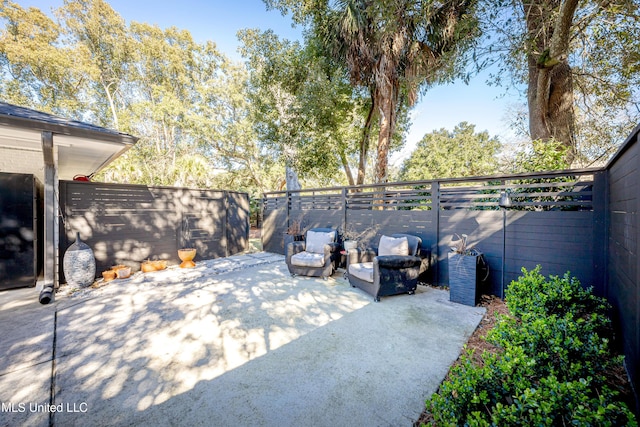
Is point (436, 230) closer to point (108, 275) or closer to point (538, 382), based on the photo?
point (538, 382)

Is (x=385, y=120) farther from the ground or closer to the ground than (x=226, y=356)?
farther from the ground

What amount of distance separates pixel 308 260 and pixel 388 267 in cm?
155

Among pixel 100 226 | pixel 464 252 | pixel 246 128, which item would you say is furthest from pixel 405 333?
pixel 246 128

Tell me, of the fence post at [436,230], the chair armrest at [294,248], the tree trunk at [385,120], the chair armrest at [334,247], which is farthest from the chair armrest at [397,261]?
the tree trunk at [385,120]

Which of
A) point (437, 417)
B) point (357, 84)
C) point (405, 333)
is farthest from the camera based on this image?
point (357, 84)

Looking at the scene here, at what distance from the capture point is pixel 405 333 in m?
2.65

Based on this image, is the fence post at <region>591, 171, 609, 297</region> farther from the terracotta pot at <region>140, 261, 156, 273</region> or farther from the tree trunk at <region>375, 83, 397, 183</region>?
the terracotta pot at <region>140, 261, 156, 273</region>

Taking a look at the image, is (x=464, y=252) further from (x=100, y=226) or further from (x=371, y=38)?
(x=100, y=226)

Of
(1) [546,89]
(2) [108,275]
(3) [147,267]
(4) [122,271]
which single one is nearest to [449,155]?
(1) [546,89]

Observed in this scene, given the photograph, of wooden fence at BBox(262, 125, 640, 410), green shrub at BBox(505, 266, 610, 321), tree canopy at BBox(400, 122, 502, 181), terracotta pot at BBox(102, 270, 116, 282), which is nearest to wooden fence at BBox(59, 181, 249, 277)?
terracotta pot at BBox(102, 270, 116, 282)

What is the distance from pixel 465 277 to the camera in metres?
3.44

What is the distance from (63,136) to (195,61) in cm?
1376

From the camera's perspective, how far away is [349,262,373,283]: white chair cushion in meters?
3.71

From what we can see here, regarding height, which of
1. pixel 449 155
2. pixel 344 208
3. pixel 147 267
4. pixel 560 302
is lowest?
pixel 147 267
